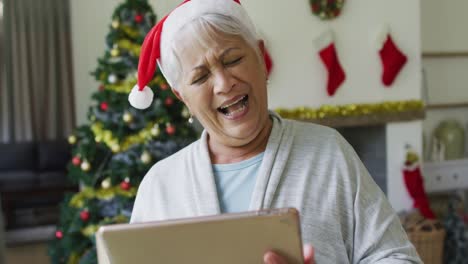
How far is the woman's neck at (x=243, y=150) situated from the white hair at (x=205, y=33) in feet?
0.57

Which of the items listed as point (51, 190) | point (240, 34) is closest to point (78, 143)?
point (51, 190)

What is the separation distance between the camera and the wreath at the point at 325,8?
3709 millimetres

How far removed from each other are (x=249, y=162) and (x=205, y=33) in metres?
0.29

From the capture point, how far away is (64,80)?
6145mm

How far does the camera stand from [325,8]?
12.2 ft

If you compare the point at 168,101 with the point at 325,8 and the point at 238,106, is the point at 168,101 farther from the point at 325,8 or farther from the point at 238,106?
the point at 238,106

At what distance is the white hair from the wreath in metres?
2.66

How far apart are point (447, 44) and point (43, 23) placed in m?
4.27

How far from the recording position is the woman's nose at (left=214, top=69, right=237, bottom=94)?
3.60 ft

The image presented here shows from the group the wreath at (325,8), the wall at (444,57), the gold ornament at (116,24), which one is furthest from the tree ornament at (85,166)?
the wall at (444,57)

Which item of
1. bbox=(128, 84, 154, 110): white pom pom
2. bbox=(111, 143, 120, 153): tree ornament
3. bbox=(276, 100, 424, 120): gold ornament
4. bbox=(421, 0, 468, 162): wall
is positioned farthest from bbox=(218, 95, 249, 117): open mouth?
bbox=(421, 0, 468, 162): wall

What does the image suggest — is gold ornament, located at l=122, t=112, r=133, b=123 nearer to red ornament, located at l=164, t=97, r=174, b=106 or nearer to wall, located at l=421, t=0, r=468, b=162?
red ornament, located at l=164, t=97, r=174, b=106

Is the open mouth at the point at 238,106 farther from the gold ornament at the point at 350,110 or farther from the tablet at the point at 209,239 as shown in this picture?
the gold ornament at the point at 350,110

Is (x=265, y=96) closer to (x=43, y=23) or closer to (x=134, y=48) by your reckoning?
(x=134, y=48)
